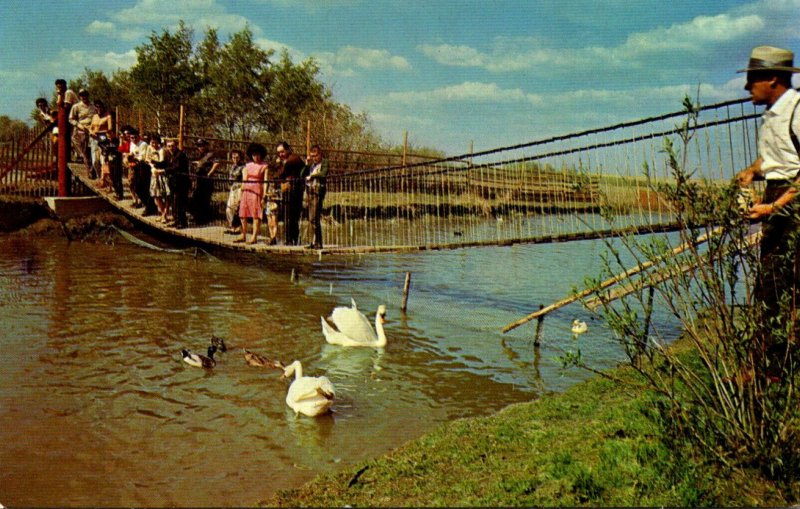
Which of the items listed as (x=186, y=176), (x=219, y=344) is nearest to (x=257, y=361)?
(x=219, y=344)

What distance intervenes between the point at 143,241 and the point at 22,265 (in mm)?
3607

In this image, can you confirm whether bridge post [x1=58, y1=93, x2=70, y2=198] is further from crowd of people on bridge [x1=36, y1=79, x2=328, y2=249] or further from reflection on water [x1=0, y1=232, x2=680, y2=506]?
reflection on water [x1=0, y1=232, x2=680, y2=506]

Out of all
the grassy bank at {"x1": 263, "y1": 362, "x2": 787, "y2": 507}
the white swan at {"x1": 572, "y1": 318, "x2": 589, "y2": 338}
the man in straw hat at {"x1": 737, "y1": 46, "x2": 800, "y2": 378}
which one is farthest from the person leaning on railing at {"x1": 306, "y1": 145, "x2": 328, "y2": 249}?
the man in straw hat at {"x1": 737, "y1": 46, "x2": 800, "y2": 378}

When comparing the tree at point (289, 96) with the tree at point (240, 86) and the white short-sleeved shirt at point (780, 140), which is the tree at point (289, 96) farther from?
the white short-sleeved shirt at point (780, 140)

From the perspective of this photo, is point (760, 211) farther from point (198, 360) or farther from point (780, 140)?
point (198, 360)

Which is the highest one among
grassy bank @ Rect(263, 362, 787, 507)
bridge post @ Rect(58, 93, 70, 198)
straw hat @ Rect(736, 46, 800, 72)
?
bridge post @ Rect(58, 93, 70, 198)

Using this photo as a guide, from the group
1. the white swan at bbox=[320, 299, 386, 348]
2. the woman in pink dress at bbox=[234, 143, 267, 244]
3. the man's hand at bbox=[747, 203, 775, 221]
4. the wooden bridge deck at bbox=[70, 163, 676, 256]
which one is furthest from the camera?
the woman in pink dress at bbox=[234, 143, 267, 244]

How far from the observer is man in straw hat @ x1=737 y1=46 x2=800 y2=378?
4023 mm

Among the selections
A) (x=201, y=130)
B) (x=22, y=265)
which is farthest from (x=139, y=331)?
(x=201, y=130)

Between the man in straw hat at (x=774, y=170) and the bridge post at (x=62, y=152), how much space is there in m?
15.7

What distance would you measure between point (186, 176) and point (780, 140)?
1263cm

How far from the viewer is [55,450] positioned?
5320 millimetres

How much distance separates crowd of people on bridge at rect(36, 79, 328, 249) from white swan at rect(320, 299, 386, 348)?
137 inches

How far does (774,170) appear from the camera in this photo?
4281 mm
